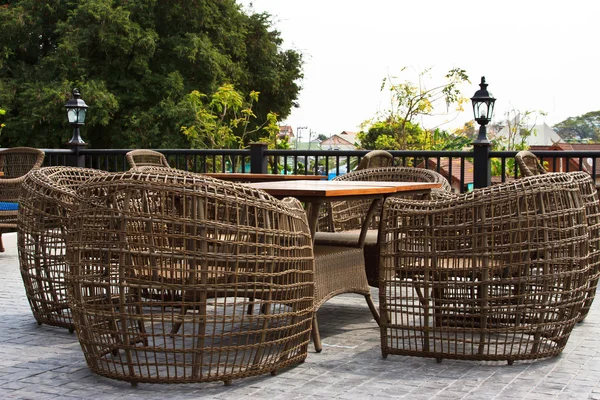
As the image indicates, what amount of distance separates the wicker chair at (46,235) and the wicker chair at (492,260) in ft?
4.92

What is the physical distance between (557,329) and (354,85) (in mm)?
14987

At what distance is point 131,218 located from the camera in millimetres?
2822

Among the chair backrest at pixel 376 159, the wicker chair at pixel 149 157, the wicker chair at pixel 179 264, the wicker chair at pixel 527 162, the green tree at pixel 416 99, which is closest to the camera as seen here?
the wicker chair at pixel 179 264

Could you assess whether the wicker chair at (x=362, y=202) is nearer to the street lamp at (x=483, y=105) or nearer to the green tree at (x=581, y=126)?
the street lamp at (x=483, y=105)

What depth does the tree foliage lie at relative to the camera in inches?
867

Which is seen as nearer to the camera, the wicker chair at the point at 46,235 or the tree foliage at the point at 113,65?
the wicker chair at the point at 46,235

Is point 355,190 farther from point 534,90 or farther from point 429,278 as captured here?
point 534,90

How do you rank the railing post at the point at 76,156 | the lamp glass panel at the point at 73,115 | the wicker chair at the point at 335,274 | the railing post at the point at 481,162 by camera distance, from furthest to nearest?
the lamp glass panel at the point at 73,115
the railing post at the point at 76,156
the railing post at the point at 481,162
the wicker chair at the point at 335,274

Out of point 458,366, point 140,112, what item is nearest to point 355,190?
point 458,366

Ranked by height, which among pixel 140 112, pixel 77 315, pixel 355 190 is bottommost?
pixel 77 315

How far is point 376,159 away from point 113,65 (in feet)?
59.7

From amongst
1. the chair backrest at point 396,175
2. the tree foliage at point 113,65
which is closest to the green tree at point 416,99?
the tree foliage at point 113,65

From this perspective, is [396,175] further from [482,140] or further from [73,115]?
[73,115]

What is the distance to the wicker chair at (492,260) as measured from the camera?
3227 mm
